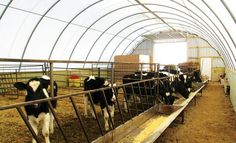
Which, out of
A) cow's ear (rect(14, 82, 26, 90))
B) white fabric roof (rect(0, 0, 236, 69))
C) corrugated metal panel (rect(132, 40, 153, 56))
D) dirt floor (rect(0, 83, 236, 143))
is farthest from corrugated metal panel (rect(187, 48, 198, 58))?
cow's ear (rect(14, 82, 26, 90))

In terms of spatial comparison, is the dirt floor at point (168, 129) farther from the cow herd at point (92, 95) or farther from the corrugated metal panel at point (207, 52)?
the corrugated metal panel at point (207, 52)

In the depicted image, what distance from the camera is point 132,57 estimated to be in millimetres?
17203

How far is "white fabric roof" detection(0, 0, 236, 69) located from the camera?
9422 mm

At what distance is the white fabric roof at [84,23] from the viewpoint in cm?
942

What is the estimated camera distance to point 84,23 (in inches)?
562

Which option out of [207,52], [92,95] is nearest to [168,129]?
[92,95]

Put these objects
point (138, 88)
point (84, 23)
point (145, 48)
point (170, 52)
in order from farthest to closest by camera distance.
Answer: point (145, 48) < point (170, 52) < point (84, 23) < point (138, 88)

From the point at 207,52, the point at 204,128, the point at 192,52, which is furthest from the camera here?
the point at 192,52

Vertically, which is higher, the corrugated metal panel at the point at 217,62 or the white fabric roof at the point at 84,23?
the white fabric roof at the point at 84,23

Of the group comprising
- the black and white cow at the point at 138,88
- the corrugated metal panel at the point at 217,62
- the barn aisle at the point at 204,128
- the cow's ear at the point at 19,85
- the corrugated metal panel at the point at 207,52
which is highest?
the corrugated metal panel at the point at 207,52

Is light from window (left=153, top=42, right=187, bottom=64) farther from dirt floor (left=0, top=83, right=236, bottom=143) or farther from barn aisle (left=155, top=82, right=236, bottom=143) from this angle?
dirt floor (left=0, top=83, right=236, bottom=143)

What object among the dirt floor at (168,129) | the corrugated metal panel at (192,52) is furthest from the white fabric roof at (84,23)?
the corrugated metal panel at (192,52)

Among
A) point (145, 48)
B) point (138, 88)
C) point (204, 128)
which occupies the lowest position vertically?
point (204, 128)

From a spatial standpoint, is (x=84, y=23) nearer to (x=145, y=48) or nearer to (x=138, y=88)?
(x=138, y=88)
